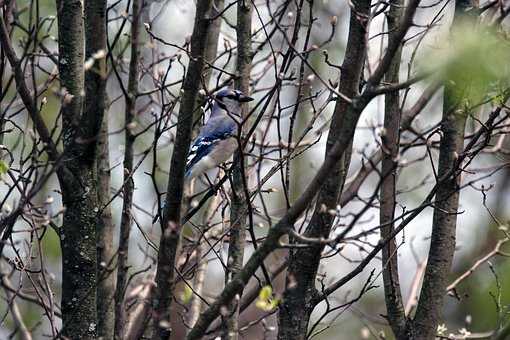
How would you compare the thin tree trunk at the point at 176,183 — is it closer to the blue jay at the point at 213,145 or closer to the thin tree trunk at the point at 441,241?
the thin tree trunk at the point at 441,241

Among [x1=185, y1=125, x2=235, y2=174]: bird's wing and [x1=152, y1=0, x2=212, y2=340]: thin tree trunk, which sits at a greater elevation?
[x1=185, y1=125, x2=235, y2=174]: bird's wing

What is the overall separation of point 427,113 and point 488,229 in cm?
435

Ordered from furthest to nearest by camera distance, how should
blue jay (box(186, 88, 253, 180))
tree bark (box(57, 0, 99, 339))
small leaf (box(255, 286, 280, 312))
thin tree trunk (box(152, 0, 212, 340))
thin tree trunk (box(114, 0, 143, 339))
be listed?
blue jay (box(186, 88, 253, 180))
tree bark (box(57, 0, 99, 339))
thin tree trunk (box(114, 0, 143, 339))
thin tree trunk (box(152, 0, 212, 340))
small leaf (box(255, 286, 280, 312))

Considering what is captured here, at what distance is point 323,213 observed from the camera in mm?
3887

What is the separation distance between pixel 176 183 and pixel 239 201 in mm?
1175

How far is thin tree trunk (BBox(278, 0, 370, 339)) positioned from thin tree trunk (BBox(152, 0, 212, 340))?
55 cm

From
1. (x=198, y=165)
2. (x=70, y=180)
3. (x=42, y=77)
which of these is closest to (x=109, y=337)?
(x=70, y=180)

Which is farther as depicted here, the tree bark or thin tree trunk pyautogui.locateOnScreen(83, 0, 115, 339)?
the tree bark

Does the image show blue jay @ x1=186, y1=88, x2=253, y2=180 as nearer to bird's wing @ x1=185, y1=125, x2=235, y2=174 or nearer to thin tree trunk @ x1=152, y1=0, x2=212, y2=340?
bird's wing @ x1=185, y1=125, x2=235, y2=174

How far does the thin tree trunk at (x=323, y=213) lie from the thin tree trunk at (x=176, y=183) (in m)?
0.55

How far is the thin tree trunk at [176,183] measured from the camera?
3.68 metres

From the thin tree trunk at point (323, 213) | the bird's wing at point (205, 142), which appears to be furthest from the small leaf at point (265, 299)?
the bird's wing at point (205, 142)

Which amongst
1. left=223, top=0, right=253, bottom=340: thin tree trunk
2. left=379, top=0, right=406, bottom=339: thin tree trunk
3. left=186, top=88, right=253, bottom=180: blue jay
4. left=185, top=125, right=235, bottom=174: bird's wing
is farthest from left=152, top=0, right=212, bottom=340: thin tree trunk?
left=185, top=125, right=235, bottom=174: bird's wing

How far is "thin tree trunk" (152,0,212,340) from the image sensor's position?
3684 mm
